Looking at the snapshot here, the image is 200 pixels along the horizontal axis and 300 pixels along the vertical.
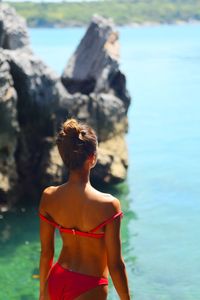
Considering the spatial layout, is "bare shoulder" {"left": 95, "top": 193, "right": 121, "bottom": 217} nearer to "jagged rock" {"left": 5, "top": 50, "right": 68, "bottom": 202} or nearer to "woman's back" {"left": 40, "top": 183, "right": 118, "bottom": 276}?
"woman's back" {"left": 40, "top": 183, "right": 118, "bottom": 276}

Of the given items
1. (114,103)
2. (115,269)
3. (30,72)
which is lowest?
(114,103)

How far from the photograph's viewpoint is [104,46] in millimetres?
13188

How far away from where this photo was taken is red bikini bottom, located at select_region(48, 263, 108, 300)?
12.1 ft

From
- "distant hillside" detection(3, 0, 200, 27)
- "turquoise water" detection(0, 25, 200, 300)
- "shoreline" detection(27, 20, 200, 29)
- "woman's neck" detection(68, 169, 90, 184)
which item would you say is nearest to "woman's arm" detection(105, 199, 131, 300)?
"woman's neck" detection(68, 169, 90, 184)

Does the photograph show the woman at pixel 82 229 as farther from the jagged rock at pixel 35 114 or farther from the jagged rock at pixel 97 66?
the jagged rock at pixel 97 66

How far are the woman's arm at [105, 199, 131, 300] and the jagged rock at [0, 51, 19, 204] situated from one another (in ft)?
21.7

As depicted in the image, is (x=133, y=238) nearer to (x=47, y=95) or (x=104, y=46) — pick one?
(x=47, y=95)

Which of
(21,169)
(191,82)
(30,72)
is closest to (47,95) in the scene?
(30,72)

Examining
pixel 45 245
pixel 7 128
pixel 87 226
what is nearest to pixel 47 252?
pixel 45 245

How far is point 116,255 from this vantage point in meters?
3.67

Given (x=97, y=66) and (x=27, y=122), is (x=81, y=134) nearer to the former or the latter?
(x=27, y=122)

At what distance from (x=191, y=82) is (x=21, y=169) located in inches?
897

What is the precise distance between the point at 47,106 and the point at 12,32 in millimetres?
1771

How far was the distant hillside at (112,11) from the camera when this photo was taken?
354ft
